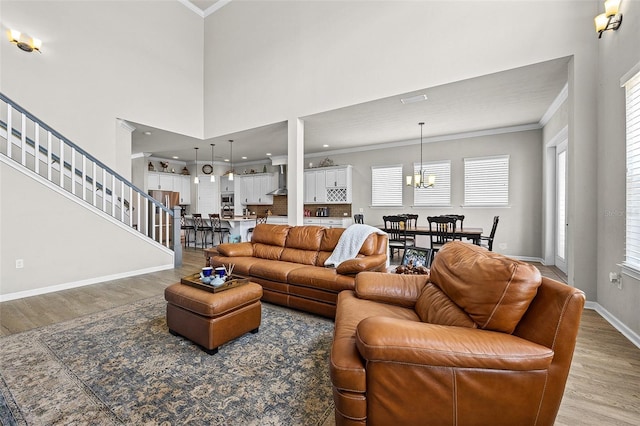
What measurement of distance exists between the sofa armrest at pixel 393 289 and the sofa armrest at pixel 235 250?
7.33 feet

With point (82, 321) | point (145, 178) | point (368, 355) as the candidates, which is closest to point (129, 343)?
point (82, 321)

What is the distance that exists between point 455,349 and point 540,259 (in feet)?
20.2

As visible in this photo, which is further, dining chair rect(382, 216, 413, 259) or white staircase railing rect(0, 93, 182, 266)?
dining chair rect(382, 216, 413, 259)

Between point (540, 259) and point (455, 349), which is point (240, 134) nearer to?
point (455, 349)

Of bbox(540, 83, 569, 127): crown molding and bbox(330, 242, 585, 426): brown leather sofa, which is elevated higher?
bbox(540, 83, 569, 127): crown molding

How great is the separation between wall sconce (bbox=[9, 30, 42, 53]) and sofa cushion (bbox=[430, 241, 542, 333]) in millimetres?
6749

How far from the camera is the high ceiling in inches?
152

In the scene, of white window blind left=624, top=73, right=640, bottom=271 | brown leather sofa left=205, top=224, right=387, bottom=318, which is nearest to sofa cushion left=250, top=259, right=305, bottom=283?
brown leather sofa left=205, top=224, right=387, bottom=318

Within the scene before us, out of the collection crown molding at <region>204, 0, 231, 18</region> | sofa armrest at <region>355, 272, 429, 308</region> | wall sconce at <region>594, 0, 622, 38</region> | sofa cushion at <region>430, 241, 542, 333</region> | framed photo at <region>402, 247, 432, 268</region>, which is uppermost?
crown molding at <region>204, 0, 231, 18</region>

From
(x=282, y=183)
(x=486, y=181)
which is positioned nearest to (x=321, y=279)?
(x=486, y=181)

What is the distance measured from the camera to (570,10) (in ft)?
10.3

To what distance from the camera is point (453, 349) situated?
1.16 m

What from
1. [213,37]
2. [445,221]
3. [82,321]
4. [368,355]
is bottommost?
[82,321]

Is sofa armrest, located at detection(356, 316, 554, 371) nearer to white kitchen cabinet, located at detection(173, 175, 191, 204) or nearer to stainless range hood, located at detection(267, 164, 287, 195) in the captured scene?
stainless range hood, located at detection(267, 164, 287, 195)
